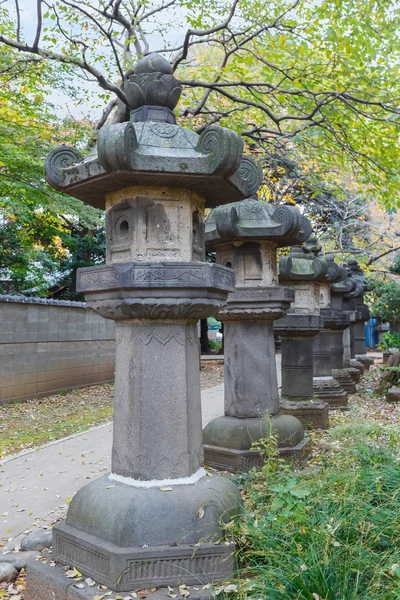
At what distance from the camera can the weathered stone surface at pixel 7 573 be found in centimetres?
370

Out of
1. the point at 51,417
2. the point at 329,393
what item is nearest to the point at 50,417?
the point at 51,417

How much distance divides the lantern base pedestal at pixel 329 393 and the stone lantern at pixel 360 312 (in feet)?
17.4

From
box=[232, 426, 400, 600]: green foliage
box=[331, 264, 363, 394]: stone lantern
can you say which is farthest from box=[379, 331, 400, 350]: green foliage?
box=[232, 426, 400, 600]: green foliage

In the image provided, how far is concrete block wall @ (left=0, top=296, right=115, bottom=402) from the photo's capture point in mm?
10844

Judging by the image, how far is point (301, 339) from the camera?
8.38m

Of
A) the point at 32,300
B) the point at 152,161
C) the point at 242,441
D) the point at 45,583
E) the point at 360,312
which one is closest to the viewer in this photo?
the point at 45,583

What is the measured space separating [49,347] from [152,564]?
381 inches

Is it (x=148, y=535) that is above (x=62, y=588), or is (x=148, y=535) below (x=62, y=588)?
above

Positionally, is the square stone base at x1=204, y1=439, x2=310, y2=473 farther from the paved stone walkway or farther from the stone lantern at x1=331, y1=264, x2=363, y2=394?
the stone lantern at x1=331, y1=264, x2=363, y2=394

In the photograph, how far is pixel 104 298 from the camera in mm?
3533

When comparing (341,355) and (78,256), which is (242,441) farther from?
(78,256)

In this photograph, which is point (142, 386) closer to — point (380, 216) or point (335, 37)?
point (335, 37)

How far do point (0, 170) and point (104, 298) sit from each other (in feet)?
29.8

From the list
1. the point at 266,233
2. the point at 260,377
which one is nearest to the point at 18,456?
the point at 260,377
